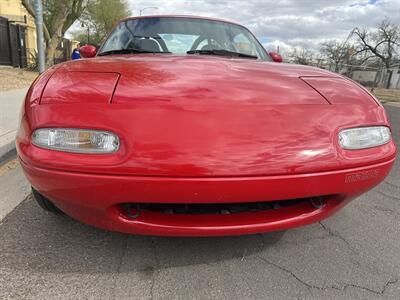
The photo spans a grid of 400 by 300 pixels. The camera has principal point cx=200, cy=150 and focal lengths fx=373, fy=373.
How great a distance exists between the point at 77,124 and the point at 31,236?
3.20ft

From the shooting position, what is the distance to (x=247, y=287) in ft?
6.08

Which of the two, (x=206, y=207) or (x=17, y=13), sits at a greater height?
(x=206, y=207)

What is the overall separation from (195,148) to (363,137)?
91 cm

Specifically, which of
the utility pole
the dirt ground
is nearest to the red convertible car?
the utility pole

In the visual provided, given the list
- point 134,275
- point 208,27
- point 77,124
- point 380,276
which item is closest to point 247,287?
point 134,275

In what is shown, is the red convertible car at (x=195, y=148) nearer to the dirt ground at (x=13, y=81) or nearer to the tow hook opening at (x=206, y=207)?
the tow hook opening at (x=206, y=207)

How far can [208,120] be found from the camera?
5.74 ft

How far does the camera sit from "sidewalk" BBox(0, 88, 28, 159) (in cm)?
426

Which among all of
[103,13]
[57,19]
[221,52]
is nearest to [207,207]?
[221,52]

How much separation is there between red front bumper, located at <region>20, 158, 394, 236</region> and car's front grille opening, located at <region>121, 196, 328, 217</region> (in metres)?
0.03

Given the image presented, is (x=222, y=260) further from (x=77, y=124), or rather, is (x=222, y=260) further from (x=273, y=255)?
(x=77, y=124)

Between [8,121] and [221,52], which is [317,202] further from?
[8,121]

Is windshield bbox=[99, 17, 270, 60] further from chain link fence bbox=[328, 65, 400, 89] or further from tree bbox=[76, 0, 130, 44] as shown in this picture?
tree bbox=[76, 0, 130, 44]

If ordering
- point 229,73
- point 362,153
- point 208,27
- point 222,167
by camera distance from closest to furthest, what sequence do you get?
1. point 222,167
2. point 362,153
3. point 229,73
4. point 208,27
